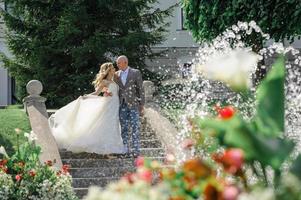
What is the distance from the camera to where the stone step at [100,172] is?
1077 centimetres

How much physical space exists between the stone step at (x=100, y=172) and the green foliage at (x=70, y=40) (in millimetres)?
8632

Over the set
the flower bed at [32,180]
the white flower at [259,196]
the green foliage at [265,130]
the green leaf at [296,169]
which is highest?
the green foliage at [265,130]

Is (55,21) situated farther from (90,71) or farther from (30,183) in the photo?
(30,183)

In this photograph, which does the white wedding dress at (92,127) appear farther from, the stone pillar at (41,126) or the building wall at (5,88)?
the building wall at (5,88)

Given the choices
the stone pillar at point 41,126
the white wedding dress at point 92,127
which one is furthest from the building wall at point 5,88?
the white wedding dress at point 92,127

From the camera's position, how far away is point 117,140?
38.0 ft

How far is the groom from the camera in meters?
10.9

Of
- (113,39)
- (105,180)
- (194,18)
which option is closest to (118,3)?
(113,39)

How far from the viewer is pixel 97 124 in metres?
11.8

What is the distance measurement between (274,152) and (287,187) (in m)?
0.13

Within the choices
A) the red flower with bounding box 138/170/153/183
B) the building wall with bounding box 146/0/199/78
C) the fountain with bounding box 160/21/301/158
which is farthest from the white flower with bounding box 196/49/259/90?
the building wall with bounding box 146/0/199/78

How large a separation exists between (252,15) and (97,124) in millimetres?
6919

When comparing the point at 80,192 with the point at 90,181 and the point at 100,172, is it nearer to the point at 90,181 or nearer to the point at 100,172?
the point at 90,181

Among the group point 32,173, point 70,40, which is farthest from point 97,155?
point 70,40
